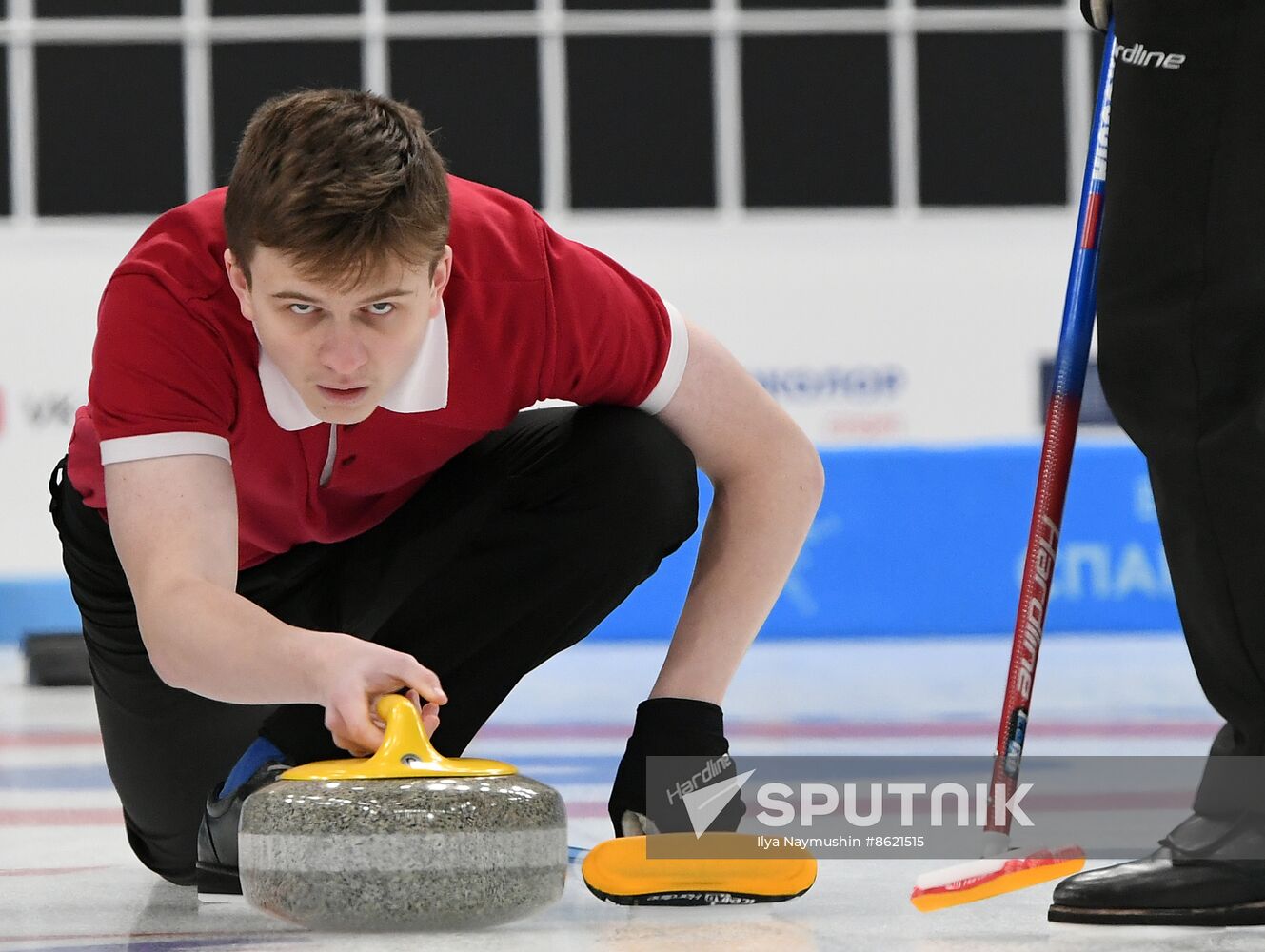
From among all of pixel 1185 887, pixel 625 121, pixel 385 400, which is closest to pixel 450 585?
pixel 385 400

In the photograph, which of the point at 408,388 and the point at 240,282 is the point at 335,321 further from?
the point at 408,388

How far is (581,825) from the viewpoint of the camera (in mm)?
2482

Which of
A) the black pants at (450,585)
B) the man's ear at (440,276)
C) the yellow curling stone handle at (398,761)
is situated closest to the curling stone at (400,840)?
the yellow curling stone handle at (398,761)

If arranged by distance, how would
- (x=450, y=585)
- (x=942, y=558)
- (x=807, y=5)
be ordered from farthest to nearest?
(x=807, y=5)
(x=942, y=558)
(x=450, y=585)

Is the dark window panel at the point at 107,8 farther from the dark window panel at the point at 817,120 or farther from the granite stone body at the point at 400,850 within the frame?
the granite stone body at the point at 400,850

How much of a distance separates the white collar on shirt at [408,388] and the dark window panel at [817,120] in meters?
8.13

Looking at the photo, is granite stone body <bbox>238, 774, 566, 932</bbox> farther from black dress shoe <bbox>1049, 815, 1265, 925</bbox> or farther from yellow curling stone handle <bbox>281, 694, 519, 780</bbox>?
black dress shoe <bbox>1049, 815, 1265, 925</bbox>

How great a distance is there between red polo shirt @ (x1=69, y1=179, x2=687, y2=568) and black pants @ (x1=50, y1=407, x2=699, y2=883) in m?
0.05

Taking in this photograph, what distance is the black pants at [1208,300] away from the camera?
5.51 ft

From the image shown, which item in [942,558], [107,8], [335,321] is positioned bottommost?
[942,558]

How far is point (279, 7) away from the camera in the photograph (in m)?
9.82

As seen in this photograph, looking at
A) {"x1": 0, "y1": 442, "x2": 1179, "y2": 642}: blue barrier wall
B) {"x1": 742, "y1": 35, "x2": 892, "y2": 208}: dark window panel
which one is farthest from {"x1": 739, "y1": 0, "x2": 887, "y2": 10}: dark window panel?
{"x1": 0, "y1": 442, "x2": 1179, "y2": 642}: blue barrier wall

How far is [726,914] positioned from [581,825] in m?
0.76

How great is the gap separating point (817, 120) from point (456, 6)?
2080 millimetres
